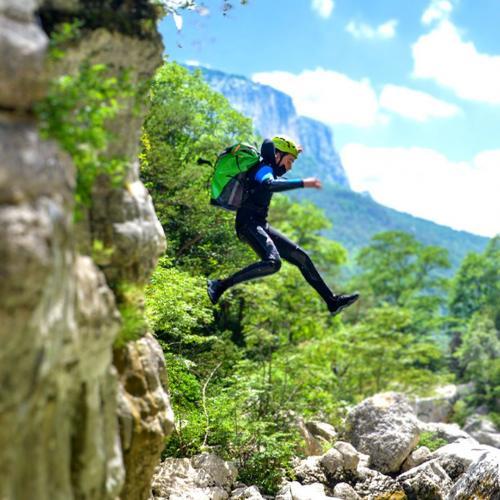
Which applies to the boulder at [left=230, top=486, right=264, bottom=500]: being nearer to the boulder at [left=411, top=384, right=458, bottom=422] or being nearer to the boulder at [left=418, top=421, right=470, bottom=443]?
the boulder at [left=418, top=421, right=470, bottom=443]

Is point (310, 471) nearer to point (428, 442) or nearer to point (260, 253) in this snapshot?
point (428, 442)

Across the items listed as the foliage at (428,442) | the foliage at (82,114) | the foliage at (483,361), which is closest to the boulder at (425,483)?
the foliage at (428,442)

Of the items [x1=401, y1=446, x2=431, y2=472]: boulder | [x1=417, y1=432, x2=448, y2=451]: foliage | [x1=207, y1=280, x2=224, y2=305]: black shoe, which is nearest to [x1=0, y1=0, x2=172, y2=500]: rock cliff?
[x1=207, y1=280, x2=224, y2=305]: black shoe

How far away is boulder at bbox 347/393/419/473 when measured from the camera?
15.3 m

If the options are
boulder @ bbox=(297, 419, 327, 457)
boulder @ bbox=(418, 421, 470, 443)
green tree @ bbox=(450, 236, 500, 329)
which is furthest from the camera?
green tree @ bbox=(450, 236, 500, 329)

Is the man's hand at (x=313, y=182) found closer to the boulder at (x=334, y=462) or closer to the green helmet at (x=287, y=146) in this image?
the green helmet at (x=287, y=146)

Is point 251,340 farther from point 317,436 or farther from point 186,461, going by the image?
point 186,461

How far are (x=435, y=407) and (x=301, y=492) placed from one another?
2266 cm

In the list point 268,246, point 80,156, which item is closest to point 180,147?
point 268,246

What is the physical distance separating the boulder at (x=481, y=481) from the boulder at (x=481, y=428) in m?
18.2

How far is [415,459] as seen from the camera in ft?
50.3

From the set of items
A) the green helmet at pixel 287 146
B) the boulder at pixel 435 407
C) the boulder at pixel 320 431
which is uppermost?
the green helmet at pixel 287 146

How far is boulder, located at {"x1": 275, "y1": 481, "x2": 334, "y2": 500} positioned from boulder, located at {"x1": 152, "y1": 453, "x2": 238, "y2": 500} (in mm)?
1013

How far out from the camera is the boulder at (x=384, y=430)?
15.3 meters
